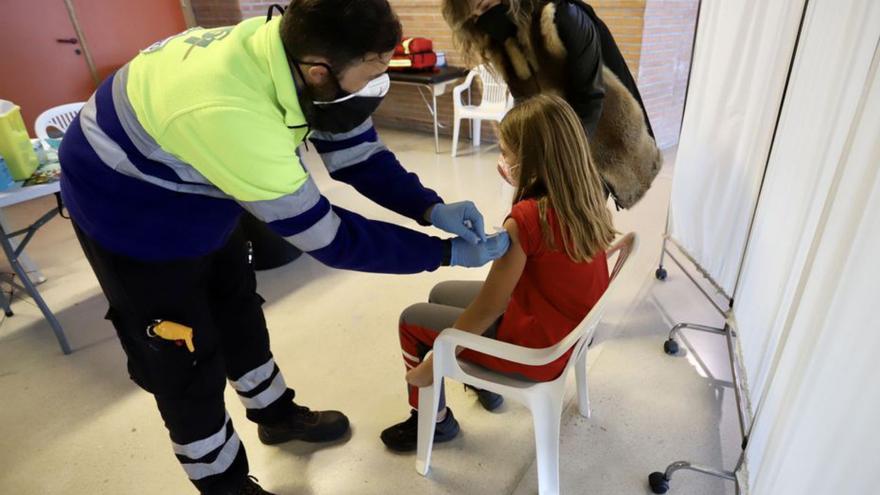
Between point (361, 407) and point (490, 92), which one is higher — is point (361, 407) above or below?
below

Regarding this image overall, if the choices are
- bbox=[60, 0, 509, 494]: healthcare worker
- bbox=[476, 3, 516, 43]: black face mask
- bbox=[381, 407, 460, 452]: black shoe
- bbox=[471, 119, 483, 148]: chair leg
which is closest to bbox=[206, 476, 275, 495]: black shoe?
bbox=[60, 0, 509, 494]: healthcare worker

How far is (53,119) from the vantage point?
2887 millimetres

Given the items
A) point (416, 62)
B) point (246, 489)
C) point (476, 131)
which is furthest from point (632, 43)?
point (246, 489)

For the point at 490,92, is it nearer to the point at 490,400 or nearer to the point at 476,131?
the point at 476,131

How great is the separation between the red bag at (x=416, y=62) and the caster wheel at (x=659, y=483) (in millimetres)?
3992

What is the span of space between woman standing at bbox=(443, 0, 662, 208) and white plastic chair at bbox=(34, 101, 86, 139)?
2.42 m

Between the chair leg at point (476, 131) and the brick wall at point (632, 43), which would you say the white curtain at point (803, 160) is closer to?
the brick wall at point (632, 43)

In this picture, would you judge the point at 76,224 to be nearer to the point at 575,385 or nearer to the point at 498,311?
the point at 498,311

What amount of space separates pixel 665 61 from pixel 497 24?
3018 mm

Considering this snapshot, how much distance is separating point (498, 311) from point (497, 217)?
6.71 feet

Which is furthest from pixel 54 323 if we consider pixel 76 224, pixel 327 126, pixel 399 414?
pixel 327 126

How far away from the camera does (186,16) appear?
542 centimetres

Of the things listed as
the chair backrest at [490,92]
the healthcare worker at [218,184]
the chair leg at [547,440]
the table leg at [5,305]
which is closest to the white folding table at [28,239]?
the table leg at [5,305]

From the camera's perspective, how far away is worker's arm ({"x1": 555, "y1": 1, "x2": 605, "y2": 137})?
1502mm
